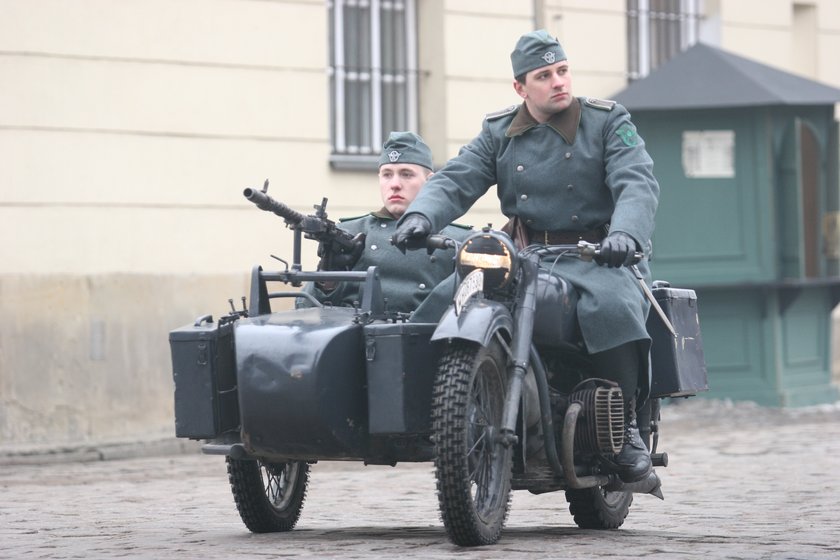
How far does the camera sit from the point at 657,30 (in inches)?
683

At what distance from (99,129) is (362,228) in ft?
20.0

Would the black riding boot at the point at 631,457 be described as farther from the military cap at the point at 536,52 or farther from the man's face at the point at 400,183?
the man's face at the point at 400,183

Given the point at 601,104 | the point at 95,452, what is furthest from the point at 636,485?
the point at 95,452

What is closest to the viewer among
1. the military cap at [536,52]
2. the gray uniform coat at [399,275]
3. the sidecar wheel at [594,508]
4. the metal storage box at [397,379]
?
the metal storage box at [397,379]

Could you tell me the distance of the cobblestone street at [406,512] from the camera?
21.1 feet

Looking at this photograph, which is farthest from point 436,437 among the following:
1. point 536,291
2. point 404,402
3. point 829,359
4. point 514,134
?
point 829,359

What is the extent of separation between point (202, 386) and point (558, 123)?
5.34 feet

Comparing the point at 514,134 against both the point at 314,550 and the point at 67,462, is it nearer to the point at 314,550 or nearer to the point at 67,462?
the point at 314,550

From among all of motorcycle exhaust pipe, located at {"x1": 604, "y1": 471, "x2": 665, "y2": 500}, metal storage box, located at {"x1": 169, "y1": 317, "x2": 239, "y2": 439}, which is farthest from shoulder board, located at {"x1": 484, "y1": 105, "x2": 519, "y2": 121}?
motorcycle exhaust pipe, located at {"x1": 604, "y1": 471, "x2": 665, "y2": 500}

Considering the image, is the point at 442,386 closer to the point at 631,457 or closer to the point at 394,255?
the point at 631,457

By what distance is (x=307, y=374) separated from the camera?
6.27 meters

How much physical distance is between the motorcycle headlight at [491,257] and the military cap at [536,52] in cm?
80

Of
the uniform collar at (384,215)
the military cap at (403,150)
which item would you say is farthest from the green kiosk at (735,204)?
the uniform collar at (384,215)

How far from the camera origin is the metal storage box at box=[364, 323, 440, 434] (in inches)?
248
